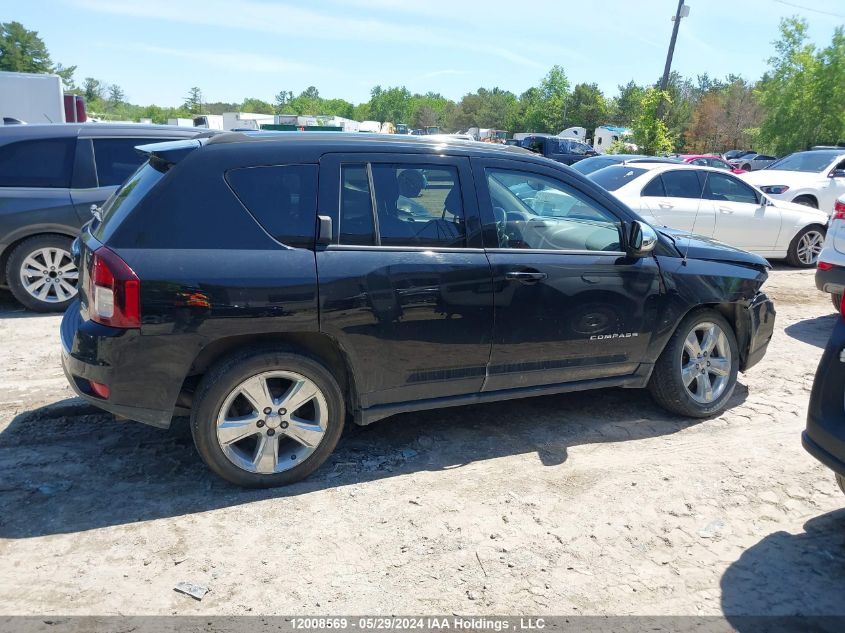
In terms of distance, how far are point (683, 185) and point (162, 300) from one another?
833 centimetres

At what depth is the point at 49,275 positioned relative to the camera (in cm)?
704

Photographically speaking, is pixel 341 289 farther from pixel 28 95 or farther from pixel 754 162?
pixel 754 162

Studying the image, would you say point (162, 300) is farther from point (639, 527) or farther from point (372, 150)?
point (639, 527)

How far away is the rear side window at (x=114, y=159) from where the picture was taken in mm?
7207

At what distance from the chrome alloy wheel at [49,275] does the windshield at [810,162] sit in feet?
43.8

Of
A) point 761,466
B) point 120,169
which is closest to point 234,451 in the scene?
point 761,466

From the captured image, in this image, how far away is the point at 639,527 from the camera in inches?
138

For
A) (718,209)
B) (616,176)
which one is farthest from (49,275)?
(718,209)

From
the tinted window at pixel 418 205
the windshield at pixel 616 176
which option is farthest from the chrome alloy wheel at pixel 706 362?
the windshield at pixel 616 176

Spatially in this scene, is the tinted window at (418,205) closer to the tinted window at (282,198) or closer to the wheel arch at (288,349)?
the tinted window at (282,198)

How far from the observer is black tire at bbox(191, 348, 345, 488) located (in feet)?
11.5

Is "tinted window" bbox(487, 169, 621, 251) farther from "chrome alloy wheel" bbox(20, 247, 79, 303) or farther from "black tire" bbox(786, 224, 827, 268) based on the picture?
"black tire" bbox(786, 224, 827, 268)

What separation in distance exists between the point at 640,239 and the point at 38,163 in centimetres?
610

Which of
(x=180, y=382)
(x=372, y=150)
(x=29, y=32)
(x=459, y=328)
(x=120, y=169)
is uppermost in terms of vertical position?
(x=29, y=32)
